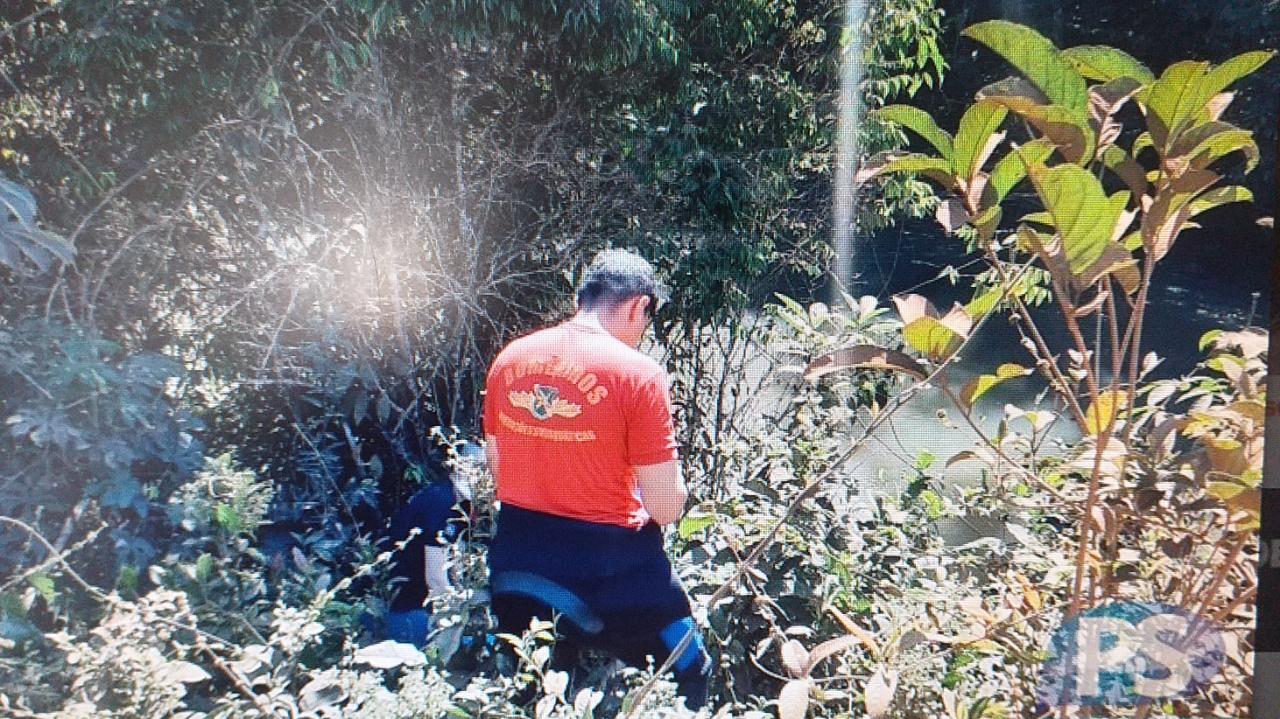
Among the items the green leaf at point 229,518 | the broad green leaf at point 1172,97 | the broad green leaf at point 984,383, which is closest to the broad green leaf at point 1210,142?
the broad green leaf at point 1172,97

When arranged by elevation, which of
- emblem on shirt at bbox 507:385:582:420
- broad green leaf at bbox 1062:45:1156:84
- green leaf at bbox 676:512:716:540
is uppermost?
broad green leaf at bbox 1062:45:1156:84

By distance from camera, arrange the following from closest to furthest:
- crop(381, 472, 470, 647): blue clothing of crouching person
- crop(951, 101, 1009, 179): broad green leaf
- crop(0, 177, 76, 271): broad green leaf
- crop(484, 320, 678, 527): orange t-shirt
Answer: crop(951, 101, 1009, 179): broad green leaf < crop(0, 177, 76, 271): broad green leaf < crop(484, 320, 678, 527): orange t-shirt < crop(381, 472, 470, 647): blue clothing of crouching person

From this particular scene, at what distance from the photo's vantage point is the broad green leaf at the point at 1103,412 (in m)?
1.14

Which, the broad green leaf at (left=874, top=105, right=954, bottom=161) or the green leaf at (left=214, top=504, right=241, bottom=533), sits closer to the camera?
the broad green leaf at (left=874, top=105, right=954, bottom=161)

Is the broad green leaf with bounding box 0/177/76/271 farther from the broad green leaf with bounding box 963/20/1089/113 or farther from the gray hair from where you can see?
the broad green leaf with bounding box 963/20/1089/113

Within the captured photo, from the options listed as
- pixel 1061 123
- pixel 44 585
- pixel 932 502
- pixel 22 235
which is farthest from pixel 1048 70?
pixel 44 585

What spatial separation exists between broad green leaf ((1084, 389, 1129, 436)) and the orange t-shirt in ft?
2.18

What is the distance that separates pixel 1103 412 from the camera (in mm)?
1165

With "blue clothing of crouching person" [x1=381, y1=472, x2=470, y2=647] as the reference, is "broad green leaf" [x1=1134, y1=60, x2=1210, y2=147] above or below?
above

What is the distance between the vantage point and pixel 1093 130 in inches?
42.1

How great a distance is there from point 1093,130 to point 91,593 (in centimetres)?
176

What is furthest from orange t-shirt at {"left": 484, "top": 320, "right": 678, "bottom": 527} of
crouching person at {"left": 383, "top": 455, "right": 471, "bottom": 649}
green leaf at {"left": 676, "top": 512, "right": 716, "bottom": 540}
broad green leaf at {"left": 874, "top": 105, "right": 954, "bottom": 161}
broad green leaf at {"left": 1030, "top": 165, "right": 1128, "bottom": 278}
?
broad green leaf at {"left": 1030, "top": 165, "right": 1128, "bottom": 278}

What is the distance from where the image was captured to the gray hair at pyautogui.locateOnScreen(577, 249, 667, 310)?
1.57 meters

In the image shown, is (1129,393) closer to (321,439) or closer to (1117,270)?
(1117,270)
